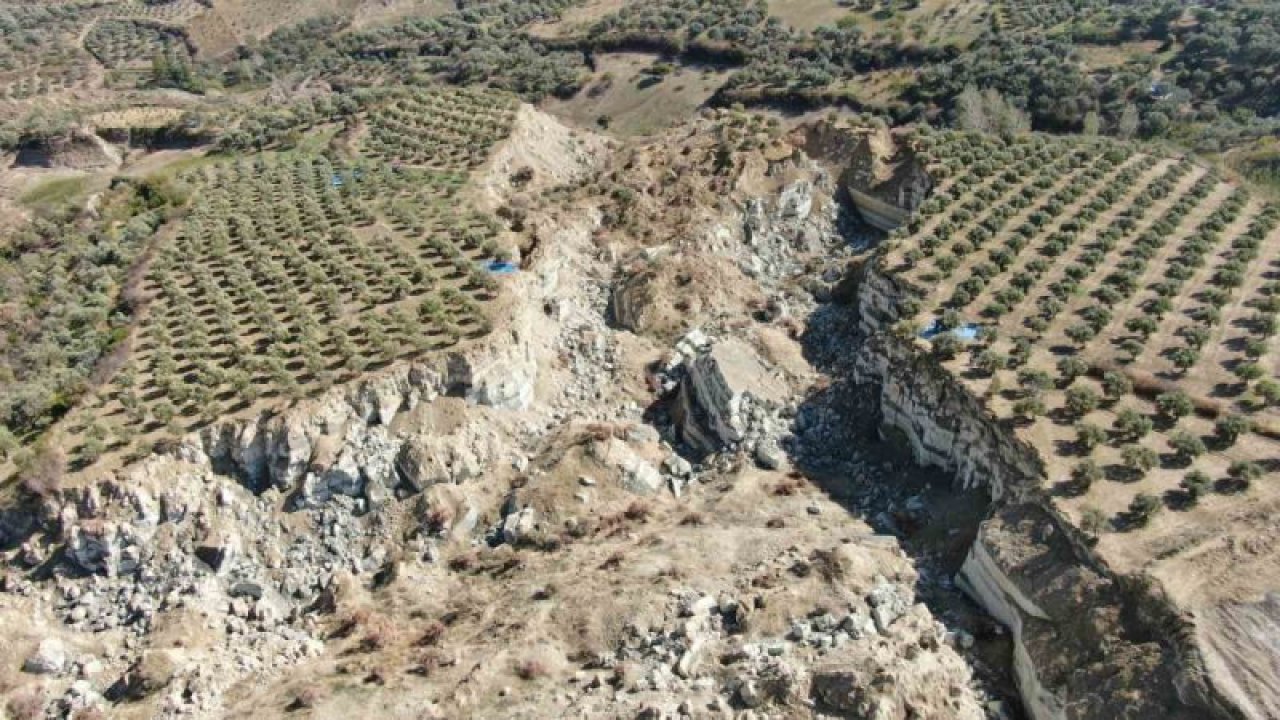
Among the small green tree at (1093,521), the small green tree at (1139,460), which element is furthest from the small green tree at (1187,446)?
the small green tree at (1093,521)

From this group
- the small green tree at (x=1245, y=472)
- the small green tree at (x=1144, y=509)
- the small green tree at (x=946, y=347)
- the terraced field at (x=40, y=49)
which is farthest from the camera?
the terraced field at (x=40, y=49)

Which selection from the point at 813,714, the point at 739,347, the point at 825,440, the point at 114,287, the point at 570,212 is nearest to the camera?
the point at 813,714

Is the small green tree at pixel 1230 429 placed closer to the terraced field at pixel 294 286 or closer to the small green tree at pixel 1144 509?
the small green tree at pixel 1144 509

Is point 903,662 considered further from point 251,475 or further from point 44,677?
point 44,677

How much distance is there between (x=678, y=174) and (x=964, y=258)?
24025mm

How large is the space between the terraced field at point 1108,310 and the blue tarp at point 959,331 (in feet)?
0.36

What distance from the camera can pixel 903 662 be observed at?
105ft

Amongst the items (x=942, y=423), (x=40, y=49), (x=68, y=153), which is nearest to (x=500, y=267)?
(x=942, y=423)

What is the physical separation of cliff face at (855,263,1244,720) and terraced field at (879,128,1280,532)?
4.28 ft

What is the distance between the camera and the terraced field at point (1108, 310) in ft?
120

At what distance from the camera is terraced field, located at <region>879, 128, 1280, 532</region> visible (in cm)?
3653

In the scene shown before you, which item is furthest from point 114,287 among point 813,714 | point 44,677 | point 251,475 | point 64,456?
point 813,714

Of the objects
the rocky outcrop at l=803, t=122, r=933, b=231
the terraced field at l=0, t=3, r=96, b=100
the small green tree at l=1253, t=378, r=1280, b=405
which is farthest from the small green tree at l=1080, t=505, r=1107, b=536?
the terraced field at l=0, t=3, r=96, b=100

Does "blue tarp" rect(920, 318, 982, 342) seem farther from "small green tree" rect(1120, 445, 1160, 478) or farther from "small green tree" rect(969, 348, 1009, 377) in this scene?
"small green tree" rect(1120, 445, 1160, 478)
